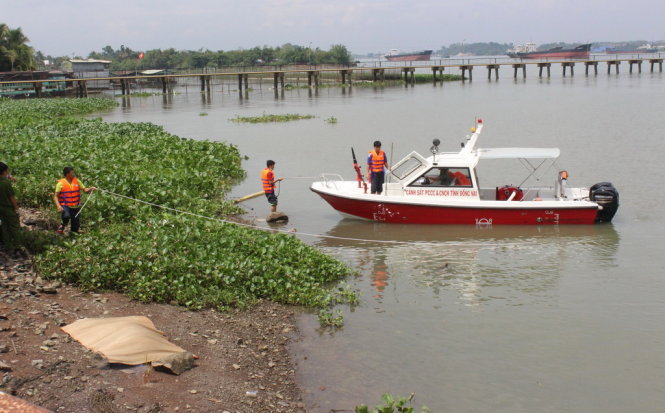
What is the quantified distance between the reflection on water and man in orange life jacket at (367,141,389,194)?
109 centimetres

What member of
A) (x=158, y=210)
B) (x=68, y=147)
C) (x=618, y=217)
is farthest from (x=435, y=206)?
(x=68, y=147)

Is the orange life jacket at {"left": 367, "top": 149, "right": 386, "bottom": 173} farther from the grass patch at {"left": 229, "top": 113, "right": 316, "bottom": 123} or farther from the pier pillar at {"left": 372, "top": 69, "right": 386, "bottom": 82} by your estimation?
the pier pillar at {"left": 372, "top": 69, "right": 386, "bottom": 82}

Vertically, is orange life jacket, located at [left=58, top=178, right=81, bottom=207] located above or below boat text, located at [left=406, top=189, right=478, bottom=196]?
above

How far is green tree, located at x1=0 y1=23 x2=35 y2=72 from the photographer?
67.0m

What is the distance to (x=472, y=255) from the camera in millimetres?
15125

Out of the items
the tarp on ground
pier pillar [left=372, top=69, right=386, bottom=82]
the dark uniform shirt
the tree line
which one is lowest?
the tarp on ground

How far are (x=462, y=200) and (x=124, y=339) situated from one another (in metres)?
9.94

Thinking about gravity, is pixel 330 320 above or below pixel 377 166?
below

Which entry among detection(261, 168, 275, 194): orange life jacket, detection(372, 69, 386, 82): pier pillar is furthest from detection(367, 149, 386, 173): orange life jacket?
detection(372, 69, 386, 82): pier pillar

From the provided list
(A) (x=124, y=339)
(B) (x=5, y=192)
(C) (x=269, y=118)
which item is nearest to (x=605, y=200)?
(A) (x=124, y=339)

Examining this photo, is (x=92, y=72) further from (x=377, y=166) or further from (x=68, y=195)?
(x=68, y=195)

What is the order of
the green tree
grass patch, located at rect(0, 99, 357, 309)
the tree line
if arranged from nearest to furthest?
grass patch, located at rect(0, 99, 357, 309)
the green tree
the tree line

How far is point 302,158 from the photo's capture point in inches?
1113

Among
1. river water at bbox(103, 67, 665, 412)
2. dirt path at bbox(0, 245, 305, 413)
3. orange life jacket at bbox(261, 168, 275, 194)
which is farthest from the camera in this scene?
orange life jacket at bbox(261, 168, 275, 194)
